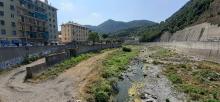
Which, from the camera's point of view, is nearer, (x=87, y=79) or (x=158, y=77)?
(x=87, y=79)

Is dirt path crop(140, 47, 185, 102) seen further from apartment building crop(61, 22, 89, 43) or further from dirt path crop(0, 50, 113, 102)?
apartment building crop(61, 22, 89, 43)

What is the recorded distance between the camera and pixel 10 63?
171 ft

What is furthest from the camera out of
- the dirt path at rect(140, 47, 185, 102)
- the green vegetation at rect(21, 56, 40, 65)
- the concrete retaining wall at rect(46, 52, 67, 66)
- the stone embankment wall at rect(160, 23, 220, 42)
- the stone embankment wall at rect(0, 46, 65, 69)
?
the stone embankment wall at rect(160, 23, 220, 42)

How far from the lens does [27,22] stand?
9631 cm

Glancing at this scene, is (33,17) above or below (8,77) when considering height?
above

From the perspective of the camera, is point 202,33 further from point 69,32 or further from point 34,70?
point 69,32

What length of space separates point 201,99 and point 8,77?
26211 millimetres

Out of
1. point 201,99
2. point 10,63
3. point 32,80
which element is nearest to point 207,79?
point 201,99

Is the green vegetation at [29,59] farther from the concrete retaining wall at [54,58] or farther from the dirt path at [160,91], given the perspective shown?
the dirt path at [160,91]

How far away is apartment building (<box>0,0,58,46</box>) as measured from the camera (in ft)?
265

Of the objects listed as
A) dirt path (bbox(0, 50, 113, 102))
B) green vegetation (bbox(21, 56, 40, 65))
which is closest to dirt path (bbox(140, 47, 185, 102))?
dirt path (bbox(0, 50, 113, 102))

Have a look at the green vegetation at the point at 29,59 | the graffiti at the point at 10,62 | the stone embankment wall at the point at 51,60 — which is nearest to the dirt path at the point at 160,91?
the stone embankment wall at the point at 51,60

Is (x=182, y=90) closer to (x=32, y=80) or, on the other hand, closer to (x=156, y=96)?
(x=156, y=96)

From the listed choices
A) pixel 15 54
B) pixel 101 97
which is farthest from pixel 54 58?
pixel 101 97
